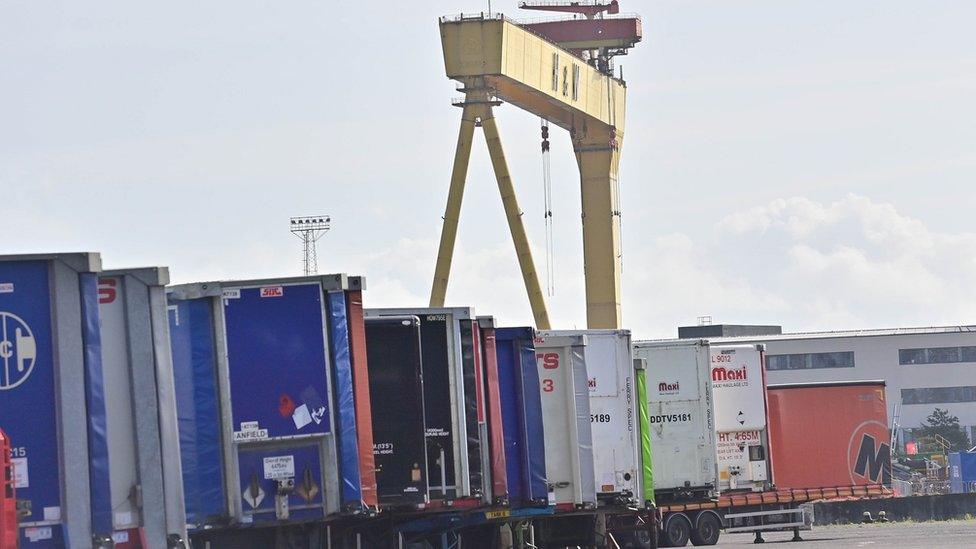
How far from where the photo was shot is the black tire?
30250mm

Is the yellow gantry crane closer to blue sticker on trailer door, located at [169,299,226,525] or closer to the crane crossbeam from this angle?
the crane crossbeam

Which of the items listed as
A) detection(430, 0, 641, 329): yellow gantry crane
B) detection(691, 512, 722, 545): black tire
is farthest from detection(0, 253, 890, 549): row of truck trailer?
detection(430, 0, 641, 329): yellow gantry crane

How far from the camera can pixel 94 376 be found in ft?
36.4

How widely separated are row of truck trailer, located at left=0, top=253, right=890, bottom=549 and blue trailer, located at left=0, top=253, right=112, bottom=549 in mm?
13

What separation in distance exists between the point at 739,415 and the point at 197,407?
675 inches

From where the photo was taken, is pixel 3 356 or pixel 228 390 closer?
pixel 3 356

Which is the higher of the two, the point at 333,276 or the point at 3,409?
the point at 333,276

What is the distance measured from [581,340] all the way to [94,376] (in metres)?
11.1

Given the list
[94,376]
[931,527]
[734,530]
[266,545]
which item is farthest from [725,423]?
[94,376]

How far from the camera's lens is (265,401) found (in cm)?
1406

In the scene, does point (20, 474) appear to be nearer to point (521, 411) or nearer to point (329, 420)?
point (329, 420)

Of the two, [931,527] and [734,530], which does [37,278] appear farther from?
[931,527]

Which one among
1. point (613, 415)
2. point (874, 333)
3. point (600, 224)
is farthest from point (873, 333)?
point (613, 415)

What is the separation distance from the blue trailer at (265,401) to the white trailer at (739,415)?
49.8 feet
